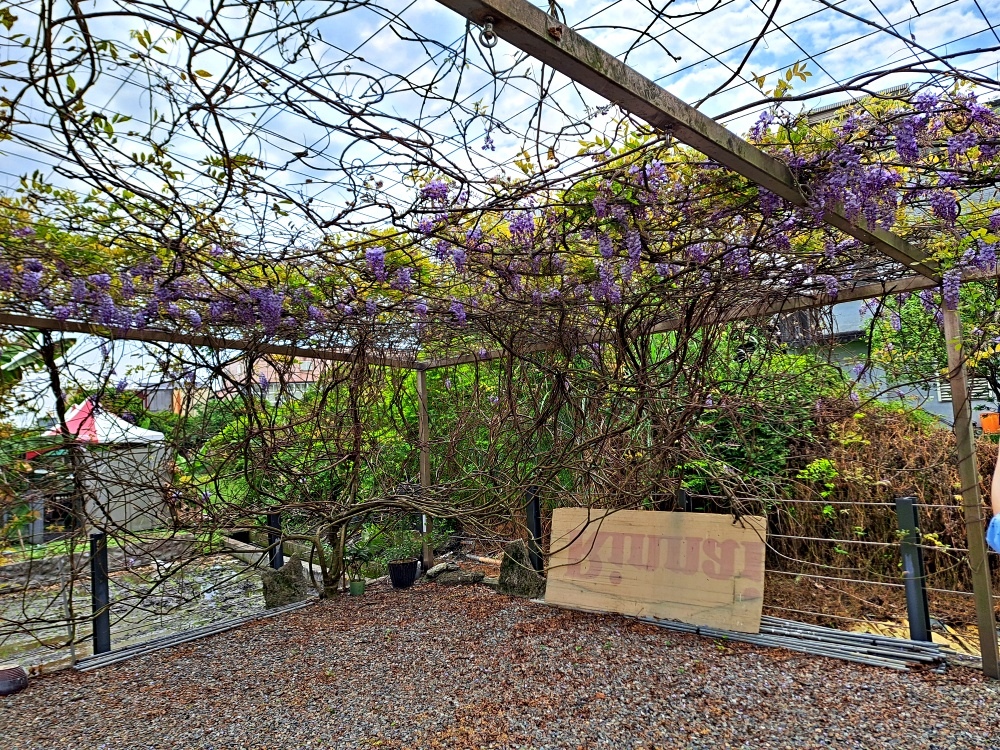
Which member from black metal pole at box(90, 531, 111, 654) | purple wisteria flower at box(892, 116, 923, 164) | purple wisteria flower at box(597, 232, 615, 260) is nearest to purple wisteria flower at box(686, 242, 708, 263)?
purple wisteria flower at box(597, 232, 615, 260)

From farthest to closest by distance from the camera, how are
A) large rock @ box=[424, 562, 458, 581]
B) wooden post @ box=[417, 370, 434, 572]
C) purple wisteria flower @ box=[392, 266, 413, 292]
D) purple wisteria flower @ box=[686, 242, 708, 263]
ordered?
wooden post @ box=[417, 370, 434, 572], large rock @ box=[424, 562, 458, 581], purple wisteria flower @ box=[392, 266, 413, 292], purple wisteria flower @ box=[686, 242, 708, 263]

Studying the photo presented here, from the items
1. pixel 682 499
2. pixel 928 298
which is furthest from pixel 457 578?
pixel 928 298

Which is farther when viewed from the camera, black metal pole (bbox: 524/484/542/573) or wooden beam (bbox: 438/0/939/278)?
black metal pole (bbox: 524/484/542/573)

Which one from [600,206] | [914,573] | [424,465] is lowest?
[914,573]

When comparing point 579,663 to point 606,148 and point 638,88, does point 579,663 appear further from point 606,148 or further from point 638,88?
point 638,88

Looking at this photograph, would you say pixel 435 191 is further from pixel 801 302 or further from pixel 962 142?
pixel 801 302

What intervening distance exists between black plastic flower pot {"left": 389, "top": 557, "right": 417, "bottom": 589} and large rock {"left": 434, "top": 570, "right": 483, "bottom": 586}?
259 mm

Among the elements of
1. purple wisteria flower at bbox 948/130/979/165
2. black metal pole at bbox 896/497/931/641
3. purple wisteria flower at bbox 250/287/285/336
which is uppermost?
purple wisteria flower at bbox 948/130/979/165

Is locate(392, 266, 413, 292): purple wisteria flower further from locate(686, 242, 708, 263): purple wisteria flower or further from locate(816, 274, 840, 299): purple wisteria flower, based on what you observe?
locate(816, 274, 840, 299): purple wisteria flower

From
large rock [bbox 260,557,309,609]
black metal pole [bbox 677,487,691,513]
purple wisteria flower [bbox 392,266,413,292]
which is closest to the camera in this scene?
purple wisteria flower [bbox 392,266,413,292]

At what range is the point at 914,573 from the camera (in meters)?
3.13

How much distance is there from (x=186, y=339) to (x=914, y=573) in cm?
431

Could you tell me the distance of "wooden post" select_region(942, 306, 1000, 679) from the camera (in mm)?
2885

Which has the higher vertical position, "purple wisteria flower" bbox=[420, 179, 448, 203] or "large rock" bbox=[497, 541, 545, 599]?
"purple wisteria flower" bbox=[420, 179, 448, 203]
